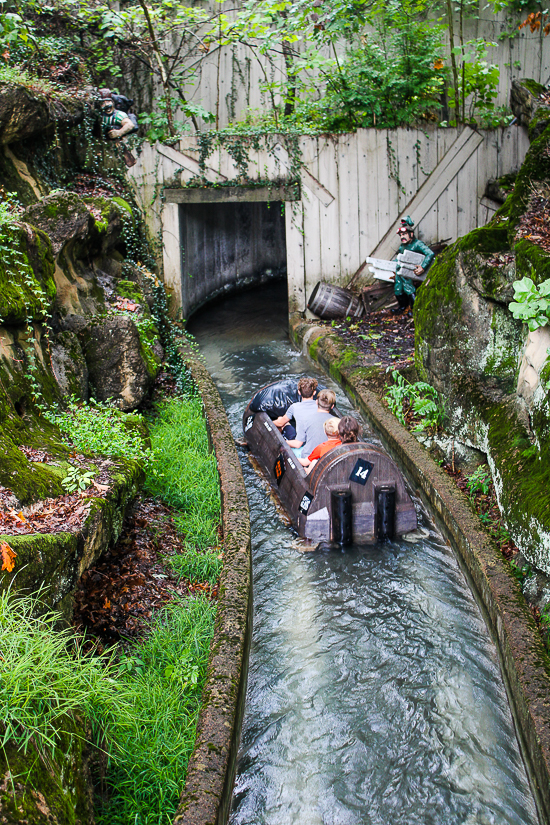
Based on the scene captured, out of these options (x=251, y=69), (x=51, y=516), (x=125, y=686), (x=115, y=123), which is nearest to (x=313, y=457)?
(x=51, y=516)

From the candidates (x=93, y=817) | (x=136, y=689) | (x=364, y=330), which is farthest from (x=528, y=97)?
(x=93, y=817)

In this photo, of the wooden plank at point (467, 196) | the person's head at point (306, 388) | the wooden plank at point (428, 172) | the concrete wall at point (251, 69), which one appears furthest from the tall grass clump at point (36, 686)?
the concrete wall at point (251, 69)

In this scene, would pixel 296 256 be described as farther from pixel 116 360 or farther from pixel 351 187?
pixel 116 360

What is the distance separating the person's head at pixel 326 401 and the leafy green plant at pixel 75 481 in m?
2.51

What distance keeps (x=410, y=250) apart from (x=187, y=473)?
551cm

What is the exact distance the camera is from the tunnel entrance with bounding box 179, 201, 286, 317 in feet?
38.0

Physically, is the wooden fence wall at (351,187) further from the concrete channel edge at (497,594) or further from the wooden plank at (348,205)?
the concrete channel edge at (497,594)

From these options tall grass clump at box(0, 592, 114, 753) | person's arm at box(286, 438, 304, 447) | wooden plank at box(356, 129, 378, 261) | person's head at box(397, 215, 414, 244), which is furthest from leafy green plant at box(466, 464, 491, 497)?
wooden plank at box(356, 129, 378, 261)

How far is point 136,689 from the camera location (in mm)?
3396

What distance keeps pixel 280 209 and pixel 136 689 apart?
1356 centimetres

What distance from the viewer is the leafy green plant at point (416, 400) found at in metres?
6.45

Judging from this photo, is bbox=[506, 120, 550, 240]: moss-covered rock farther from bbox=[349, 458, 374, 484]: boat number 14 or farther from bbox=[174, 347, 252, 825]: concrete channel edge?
bbox=[174, 347, 252, 825]: concrete channel edge

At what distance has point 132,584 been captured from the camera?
4441mm

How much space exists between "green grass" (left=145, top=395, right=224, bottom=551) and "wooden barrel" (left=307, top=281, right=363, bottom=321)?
3662mm
